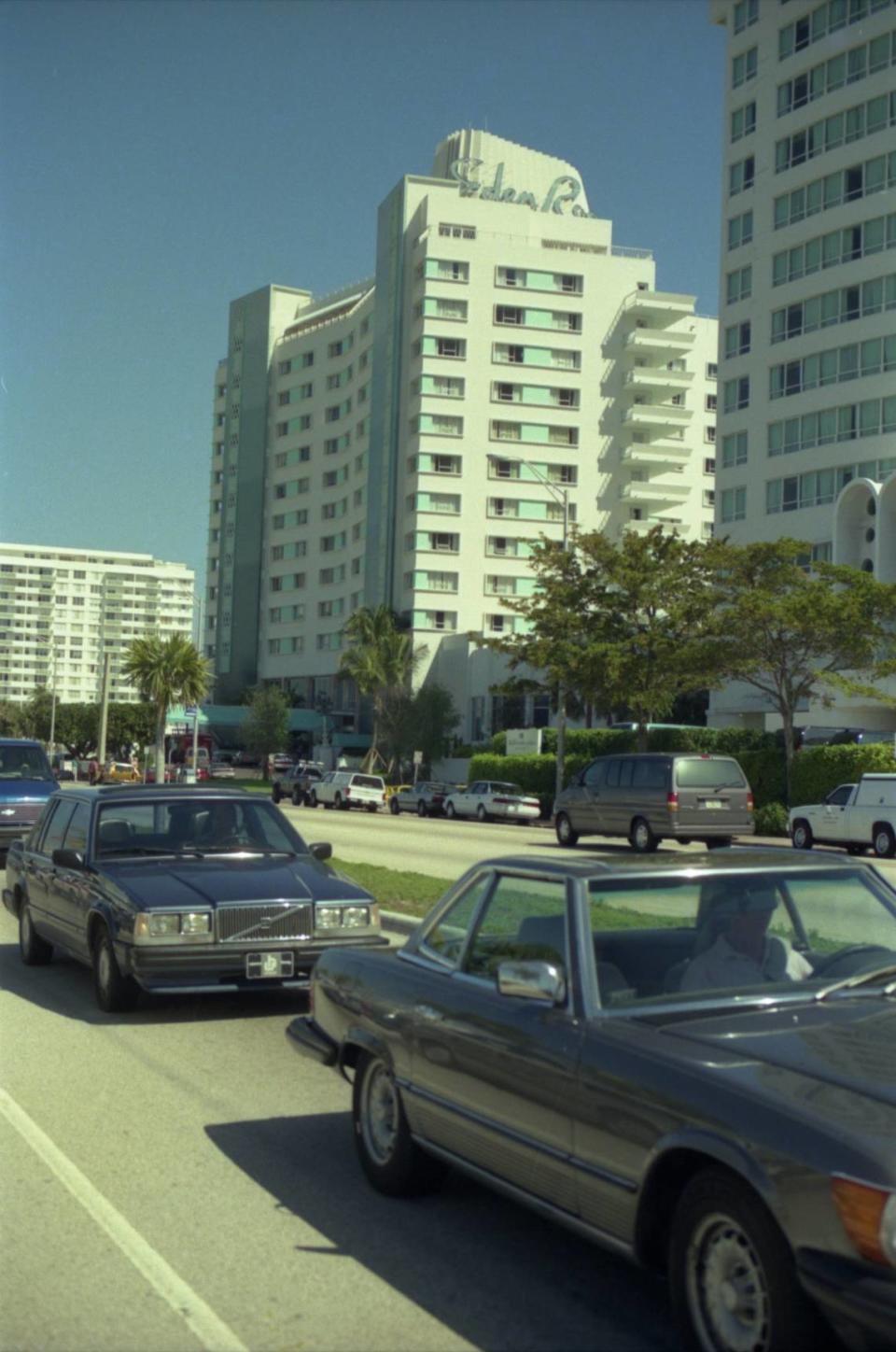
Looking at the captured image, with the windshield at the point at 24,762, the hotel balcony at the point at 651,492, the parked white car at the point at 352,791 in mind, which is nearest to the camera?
the windshield at the point at 24,762

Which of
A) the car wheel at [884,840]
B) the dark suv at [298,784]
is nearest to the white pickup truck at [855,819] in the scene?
the car wheel at [884,840]

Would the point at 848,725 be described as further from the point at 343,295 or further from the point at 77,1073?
the point at 343,295

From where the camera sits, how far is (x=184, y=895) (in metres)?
9.30

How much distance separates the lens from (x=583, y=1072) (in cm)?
445

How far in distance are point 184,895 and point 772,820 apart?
28503 millimetres

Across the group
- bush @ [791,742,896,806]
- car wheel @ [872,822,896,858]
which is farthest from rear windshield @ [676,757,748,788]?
bush @ [791,742,896,806]

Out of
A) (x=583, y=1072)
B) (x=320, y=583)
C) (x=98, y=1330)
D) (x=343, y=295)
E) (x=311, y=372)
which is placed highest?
(x=343, y=295)

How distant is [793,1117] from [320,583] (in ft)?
340

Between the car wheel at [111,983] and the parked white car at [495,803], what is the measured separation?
38.0 m

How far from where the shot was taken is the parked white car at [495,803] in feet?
157

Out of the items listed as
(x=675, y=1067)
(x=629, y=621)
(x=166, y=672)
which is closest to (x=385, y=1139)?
(x=675, y=1067)

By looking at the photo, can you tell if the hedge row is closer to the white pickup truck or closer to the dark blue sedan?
the white pickup truck

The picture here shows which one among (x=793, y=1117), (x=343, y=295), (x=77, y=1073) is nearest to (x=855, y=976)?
(x=793, y=1117)

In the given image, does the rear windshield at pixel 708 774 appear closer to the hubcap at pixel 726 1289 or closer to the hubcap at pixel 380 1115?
the hubcap at pixel 380 1115
